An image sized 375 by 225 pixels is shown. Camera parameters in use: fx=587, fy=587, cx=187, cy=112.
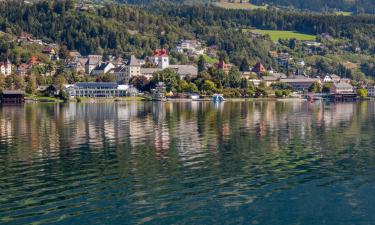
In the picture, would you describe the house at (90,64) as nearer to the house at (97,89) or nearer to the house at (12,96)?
the house at (97,89)

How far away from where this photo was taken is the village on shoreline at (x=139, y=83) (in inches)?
5630

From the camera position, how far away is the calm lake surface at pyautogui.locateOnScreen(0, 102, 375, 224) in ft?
78.5

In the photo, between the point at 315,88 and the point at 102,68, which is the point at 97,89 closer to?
the point at 102,68

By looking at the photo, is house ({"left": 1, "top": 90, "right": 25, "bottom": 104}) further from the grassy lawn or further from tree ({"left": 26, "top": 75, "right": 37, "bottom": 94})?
tree ({"left": 26, "top": 75, "right": 37, "bottom": 94})

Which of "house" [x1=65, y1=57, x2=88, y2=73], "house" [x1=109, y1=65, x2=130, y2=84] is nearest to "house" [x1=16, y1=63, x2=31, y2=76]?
"house" [x1=65, y1=57, x2=88, y2=73]

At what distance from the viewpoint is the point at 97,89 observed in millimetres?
149625

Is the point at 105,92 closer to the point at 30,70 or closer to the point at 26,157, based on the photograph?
the point at 30,70

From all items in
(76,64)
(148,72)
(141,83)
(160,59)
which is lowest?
(141,83)

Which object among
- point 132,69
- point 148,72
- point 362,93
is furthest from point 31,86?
point 362,93

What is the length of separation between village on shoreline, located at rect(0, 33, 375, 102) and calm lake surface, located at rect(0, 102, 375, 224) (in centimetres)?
9106

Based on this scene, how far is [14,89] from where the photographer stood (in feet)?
450

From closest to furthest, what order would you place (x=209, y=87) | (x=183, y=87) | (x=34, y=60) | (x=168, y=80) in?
(x=168, y=80)
(x=209, y=87)
(x=183, y=87)
(x=34, y=60)

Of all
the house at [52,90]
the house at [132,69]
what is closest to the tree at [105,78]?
the house at [132,69]

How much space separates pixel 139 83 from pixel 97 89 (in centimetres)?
1479
